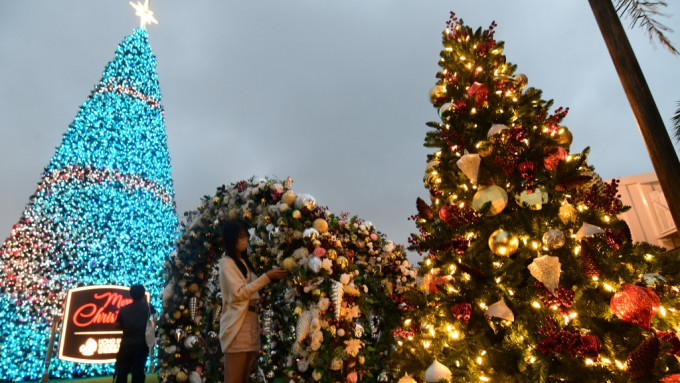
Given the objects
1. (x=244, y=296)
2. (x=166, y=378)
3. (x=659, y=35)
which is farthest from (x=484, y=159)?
(x=166, y=378)

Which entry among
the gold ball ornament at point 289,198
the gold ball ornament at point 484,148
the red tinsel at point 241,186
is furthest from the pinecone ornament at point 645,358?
the red tinsel at point 241,186

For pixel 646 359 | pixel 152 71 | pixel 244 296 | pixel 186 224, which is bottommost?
pixel 646 359

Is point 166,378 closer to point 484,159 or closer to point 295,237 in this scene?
point 295,237

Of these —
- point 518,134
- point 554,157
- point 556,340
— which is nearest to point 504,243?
point 556,340

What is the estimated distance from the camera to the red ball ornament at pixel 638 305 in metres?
1.47

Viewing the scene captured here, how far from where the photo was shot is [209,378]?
3953mm

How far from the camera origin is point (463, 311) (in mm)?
2049

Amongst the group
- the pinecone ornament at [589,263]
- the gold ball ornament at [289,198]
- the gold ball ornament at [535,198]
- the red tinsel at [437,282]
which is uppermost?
the gold ball ornament at [289,198]

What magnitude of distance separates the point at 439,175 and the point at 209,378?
3.43m

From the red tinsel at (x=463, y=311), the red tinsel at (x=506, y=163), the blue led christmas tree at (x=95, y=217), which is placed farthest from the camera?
the blue led christmas tree at (x=95, y=217)

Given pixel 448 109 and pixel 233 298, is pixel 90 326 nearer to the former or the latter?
pixel 233 298

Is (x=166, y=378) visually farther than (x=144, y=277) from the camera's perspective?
No

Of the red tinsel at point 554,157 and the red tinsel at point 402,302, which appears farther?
the red tinsel at point 402,302

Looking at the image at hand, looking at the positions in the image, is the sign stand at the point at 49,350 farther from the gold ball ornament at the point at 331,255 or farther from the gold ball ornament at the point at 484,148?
the gold ball ornament at the point at 484,148
